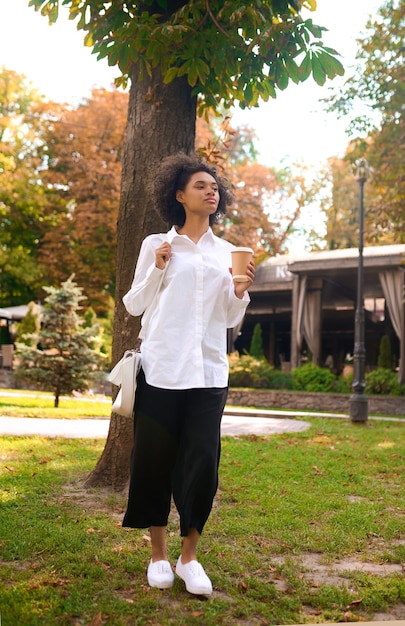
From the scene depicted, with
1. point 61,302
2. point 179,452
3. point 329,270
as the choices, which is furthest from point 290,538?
point 329,270

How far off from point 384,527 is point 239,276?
2433mm

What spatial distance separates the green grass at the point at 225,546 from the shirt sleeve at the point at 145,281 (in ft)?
4.47

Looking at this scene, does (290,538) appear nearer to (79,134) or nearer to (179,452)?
(179,452)

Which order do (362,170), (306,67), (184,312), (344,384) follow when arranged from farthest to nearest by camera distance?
(344,384), (362,170), (306,67), (184,312)

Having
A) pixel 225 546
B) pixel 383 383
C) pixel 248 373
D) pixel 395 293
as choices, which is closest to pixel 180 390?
pixel 225 546

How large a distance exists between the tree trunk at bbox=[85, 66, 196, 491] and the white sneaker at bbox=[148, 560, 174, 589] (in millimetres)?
2062

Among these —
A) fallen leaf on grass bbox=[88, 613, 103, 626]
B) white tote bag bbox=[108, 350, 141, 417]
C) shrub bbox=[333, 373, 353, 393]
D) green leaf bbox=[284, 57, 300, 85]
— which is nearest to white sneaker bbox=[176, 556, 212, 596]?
fallen leaf on grass bbox=[88, 613, 103, 626]

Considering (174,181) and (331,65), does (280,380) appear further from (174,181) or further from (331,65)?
(174,181)

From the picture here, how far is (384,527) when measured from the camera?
15.4ft

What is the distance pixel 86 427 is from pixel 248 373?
10.5 meters

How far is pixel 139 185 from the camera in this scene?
545 centimetres

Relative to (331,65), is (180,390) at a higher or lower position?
lower

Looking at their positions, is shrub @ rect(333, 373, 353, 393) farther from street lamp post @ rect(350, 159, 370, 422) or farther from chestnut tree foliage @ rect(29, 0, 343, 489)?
chestnut tree foliage @ rect(29, 0, 343, 489)

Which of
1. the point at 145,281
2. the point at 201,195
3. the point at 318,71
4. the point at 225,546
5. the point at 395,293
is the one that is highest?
the point at 318,71
